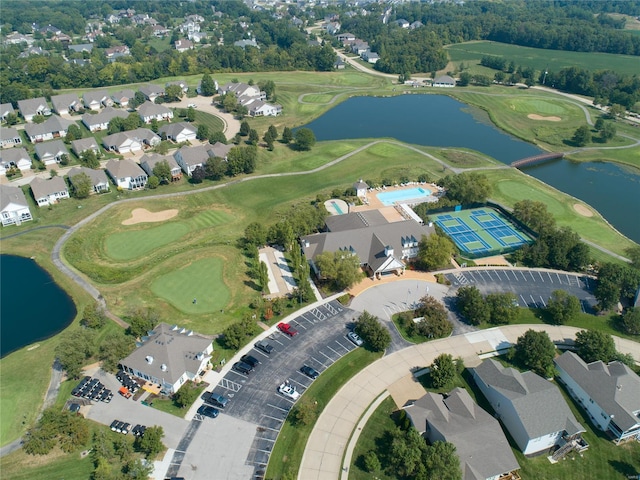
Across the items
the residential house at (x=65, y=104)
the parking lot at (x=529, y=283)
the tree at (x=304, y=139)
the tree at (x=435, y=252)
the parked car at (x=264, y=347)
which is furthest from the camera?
the residential house at (x=65, y=104)

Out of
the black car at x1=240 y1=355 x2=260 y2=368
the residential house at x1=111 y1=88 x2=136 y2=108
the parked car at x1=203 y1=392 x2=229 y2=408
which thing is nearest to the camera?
the parked car at x1=203 y1=392 x2=229 y2=408

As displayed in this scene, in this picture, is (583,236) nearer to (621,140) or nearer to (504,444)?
(504,444)

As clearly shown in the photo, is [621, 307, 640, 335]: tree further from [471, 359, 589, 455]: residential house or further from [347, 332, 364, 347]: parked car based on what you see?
[347, 332, 364, 347]: parked car

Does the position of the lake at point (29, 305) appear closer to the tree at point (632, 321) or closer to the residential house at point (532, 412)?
the residential house at point (532, 412)

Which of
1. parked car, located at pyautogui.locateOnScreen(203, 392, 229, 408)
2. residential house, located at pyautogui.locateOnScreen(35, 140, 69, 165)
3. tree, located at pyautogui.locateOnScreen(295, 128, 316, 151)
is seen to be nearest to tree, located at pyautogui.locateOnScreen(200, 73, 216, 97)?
tree, located at pyautogui.locateOnScreen(295, 128, 316, 151)

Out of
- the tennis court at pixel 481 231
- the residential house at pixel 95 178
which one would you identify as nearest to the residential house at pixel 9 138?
the residential house at pixel 95 178

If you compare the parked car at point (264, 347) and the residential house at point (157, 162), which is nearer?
the parked car at point (264, 347)
